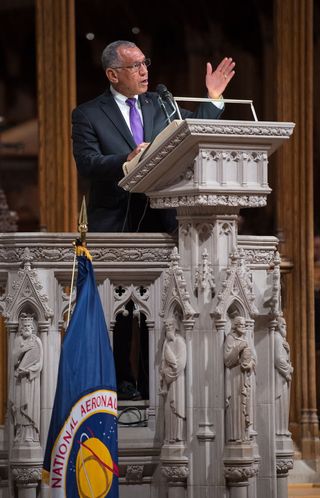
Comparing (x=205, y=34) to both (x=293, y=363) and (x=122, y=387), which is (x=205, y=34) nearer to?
(x=293, y=363)

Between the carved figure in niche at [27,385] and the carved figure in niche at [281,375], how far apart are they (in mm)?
1071

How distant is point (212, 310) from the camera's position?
747cm

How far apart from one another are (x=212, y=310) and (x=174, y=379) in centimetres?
33

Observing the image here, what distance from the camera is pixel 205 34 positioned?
15062 mm

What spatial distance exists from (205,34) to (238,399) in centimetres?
799

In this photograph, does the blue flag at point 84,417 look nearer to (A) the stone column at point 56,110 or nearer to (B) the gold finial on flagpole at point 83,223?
(B) the gold finial on flagpole at point 83,223

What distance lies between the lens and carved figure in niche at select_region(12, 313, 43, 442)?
761cm

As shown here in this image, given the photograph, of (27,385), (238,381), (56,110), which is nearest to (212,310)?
(238,381)

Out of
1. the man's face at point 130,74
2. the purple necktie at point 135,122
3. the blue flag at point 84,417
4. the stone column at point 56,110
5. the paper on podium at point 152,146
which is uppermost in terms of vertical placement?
the stone column at point 56,110

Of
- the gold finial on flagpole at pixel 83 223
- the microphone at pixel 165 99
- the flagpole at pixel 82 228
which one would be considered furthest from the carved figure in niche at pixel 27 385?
the microphone at pixel 165 99

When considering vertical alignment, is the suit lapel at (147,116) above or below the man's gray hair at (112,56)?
below

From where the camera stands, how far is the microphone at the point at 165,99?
8.05 m

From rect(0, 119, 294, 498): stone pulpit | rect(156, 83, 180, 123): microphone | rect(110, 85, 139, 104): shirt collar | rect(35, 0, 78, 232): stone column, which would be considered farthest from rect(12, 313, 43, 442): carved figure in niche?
rect(35, 0, 78, 232): stone column

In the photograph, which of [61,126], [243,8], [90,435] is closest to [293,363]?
[61,126]
